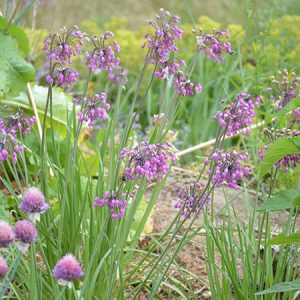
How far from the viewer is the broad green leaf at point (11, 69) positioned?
314cm

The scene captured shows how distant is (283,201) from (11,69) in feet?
5.56

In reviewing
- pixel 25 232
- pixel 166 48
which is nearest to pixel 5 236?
pixel 25 232

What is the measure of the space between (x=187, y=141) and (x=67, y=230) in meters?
2.45

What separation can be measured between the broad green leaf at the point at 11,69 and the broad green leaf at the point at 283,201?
5.06 feet

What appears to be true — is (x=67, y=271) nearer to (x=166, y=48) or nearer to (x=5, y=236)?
(x=5, y=236)

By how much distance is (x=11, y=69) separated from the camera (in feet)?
10.6

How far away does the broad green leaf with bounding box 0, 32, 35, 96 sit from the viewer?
3145 mm

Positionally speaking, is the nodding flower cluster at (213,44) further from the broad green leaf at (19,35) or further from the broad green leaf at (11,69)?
the broad green leaf at (19,35)

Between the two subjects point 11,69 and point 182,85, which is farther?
point 11,69

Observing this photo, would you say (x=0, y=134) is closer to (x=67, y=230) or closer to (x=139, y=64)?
(x=67, y=230)

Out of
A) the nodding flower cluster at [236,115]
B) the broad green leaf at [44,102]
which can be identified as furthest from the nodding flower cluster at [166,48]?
the broad green leaf at [44,102]

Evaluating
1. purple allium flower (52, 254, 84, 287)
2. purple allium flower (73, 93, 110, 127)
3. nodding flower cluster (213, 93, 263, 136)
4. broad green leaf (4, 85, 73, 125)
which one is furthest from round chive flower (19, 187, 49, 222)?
broad green leaf (4, 85, 73, 125)

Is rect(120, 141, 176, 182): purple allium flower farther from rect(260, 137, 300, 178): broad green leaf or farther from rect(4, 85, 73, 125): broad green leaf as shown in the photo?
rect(4, 85, 73, 125): broad green leaf

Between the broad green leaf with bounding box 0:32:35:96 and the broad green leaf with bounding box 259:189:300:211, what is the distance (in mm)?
1542
